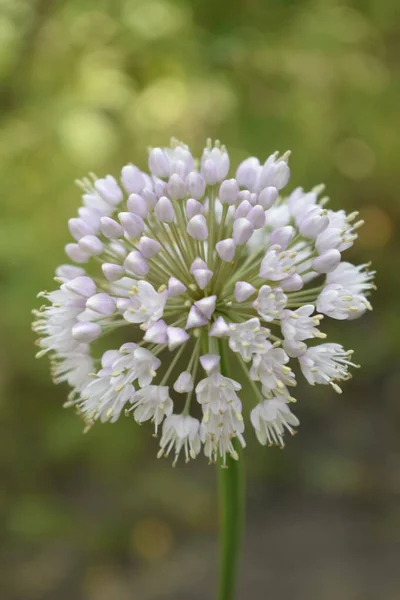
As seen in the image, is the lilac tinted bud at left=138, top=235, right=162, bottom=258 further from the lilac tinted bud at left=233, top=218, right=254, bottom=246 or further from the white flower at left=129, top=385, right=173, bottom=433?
the white flower at left=129, top=385, right=173, bottom=433

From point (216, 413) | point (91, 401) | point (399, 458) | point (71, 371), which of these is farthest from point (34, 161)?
point (399, 458)

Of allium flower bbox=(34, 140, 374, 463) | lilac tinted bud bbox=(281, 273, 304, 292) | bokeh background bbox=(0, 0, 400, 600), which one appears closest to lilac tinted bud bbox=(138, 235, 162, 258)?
allium flower bbox=(34, 140, 374, 463)

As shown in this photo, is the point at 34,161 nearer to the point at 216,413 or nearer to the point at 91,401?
the point at 91,401

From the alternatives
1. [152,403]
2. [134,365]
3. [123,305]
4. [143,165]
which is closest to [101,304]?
[123,305]

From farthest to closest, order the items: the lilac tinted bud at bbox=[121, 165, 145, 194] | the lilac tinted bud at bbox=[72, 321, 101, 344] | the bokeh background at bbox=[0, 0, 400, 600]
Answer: the bokeh background at bbox=[0, 0, 400, 600] < the lilac tinted bud at bbox=[121, 165, 145, 194] < the lilac tinted bud at bbox=[72, 321, 101, 344]

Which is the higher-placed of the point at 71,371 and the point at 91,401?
the point at 71,371
